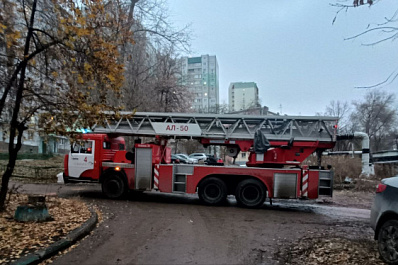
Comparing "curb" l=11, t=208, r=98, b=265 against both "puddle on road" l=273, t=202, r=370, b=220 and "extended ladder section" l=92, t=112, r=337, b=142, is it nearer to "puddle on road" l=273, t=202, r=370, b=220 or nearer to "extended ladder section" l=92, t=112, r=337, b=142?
"extended ladder section" l=92, t=112, r=337, b=142

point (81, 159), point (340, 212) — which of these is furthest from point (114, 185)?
point (340, 212)

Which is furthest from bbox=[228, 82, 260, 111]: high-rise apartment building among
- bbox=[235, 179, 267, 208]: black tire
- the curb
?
the curb

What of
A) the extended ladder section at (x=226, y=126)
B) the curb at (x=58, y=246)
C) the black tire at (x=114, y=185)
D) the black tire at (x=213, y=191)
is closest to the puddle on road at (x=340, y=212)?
the extended ladder section at (x=226, y=126)

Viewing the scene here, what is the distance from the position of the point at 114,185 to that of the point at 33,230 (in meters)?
5.70

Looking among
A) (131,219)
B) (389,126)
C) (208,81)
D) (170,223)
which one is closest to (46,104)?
(131,219)

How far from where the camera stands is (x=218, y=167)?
11.0m

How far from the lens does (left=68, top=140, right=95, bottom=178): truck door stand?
12031 mm

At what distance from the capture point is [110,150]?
12.4 metres

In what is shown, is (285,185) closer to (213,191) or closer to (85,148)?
(213,191)

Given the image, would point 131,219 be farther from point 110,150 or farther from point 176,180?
point 110,150

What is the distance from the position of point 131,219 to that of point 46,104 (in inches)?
149

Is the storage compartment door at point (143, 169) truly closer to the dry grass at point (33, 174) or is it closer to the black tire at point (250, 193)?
the black tire at point (250, 193)

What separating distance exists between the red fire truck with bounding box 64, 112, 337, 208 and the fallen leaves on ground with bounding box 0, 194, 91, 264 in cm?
293

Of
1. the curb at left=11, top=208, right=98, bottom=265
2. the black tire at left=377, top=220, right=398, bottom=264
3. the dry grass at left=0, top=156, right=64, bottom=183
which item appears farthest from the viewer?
the dry grass at left=0, top=156, right=64, bottom=183
